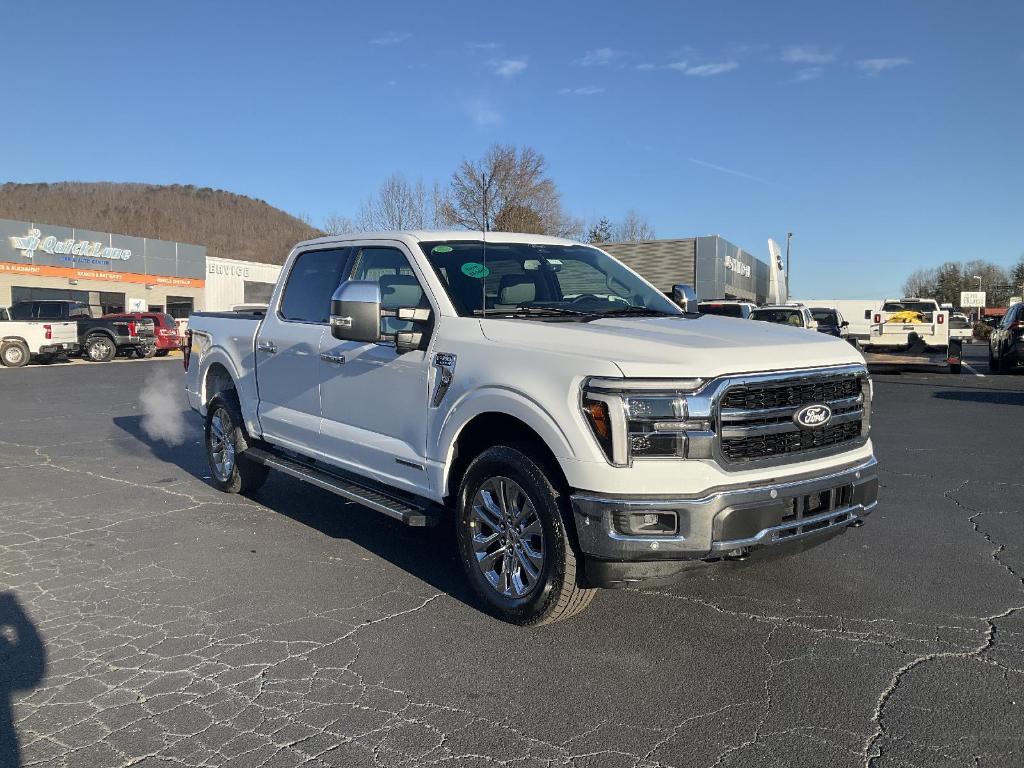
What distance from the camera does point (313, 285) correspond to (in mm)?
5930

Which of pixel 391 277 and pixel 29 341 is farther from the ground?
pixel 391 277

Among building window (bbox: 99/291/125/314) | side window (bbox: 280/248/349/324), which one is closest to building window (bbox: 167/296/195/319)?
building window (bbox: 99/291/125/314)

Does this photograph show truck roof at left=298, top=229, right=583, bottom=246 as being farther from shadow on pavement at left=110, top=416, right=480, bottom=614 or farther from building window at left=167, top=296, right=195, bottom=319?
building window at left=167, top=296, right=195, bottom=319

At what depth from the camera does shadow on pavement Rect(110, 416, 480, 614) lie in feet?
16.2

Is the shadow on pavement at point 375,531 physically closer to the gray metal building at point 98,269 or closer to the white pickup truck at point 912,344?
the white pickup truck at point 912,344

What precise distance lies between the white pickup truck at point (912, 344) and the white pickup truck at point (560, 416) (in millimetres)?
15690

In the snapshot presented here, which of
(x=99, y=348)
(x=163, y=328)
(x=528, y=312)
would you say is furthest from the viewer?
(x=163, y=328)

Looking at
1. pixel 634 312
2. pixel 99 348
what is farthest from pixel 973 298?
pixel 634 312

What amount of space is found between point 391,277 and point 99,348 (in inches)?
956

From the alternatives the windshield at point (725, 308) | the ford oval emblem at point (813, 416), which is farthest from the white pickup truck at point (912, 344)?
the ford oval emblem at point (813, 416)

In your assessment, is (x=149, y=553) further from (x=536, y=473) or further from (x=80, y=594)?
(x=536, y=473)

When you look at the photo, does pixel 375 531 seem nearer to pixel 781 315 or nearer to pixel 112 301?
pixel 781 315

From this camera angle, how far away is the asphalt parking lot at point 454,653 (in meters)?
3.04

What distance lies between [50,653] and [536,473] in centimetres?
238
